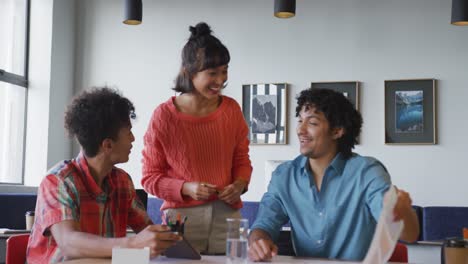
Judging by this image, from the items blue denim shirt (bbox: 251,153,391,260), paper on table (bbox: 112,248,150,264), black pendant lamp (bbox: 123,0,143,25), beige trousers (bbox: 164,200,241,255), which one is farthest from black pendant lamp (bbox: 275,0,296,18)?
paper on table (bbox: 112,248,150,264)

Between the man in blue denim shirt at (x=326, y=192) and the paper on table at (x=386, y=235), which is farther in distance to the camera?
the man in blue denim shirt at (x=326, y=192)

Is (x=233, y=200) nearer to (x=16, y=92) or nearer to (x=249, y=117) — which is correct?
(x=249, y=117)

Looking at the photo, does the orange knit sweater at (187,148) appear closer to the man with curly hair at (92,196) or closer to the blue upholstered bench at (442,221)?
the man with curly hair at (92,196)

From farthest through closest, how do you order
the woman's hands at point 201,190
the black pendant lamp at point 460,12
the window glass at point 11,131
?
the window glass at point 11,131
the black pendant lamp at point 460,12
the woman's hands at point 201,190

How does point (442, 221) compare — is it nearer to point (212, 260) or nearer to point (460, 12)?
point (460, 12)

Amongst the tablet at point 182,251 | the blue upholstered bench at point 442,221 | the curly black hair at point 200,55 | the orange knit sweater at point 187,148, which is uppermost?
the curly black hair at point 200,55

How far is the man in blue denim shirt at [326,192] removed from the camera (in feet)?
7.04

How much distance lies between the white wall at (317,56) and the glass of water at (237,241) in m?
4.34

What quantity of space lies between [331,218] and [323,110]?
43 centimetres

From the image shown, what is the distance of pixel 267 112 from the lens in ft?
20.5

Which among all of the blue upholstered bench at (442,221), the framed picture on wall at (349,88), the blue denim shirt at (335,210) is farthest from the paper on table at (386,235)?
the framed picture on wall at (349,88)

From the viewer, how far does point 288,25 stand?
6285 mm

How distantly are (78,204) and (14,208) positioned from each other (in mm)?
3790

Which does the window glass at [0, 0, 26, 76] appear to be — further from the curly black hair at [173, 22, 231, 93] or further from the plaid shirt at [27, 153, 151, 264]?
the plaid shirt at [27, 153, 151, 264]
